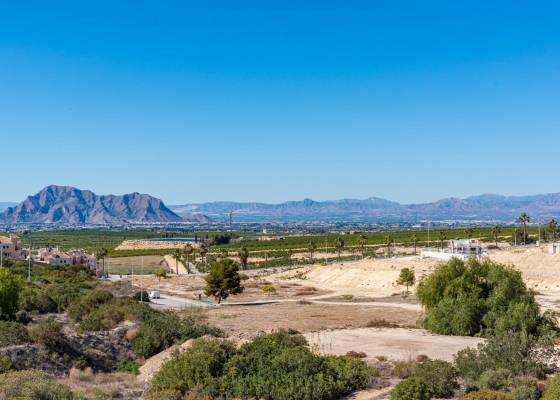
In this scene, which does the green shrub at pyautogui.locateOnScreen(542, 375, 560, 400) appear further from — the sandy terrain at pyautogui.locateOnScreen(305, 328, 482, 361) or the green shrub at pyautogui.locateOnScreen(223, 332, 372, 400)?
the sandy terrain at pyautogui.locateOnScreen(305, 328, 482, 361)

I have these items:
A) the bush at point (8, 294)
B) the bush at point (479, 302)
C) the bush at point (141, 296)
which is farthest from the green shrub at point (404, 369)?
the bush at point (141, 296)

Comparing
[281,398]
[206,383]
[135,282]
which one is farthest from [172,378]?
[135,282]

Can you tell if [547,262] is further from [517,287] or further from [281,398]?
[281,398]

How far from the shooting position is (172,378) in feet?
70.5

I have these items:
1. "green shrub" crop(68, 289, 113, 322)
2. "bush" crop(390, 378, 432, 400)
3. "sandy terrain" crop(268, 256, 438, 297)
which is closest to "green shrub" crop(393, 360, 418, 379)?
"bush" crop(390, 378, 432, 400)

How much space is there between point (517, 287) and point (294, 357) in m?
21.4

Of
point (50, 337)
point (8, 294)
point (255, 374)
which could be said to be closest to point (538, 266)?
point (8, 294)

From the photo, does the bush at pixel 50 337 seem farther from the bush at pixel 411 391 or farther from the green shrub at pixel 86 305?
the bush at pixel 411 391

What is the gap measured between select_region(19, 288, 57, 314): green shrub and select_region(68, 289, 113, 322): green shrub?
2832 mm

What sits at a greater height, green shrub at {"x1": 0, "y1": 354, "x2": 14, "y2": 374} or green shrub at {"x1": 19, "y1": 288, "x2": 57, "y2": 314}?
green shrub at {"x1": 0, "y1": 354, "x2": 14, "y2": 374}

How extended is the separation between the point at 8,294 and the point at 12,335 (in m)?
12.7

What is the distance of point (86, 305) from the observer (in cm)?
4019

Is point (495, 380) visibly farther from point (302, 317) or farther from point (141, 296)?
point (141, 296)

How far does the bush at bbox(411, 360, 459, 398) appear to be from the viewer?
21.1 metres
